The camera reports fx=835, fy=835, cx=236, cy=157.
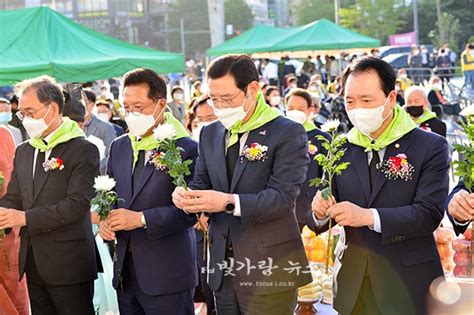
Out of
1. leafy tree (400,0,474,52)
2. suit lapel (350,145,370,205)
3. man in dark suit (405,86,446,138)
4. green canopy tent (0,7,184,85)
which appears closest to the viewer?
suit lapel (350,145,370,205)

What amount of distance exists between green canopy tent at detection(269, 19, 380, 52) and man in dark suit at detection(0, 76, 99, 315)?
1793cm

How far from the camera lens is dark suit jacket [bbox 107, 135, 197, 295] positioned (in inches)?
179

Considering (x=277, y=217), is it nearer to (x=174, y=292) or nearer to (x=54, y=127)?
(x=174, y=292)

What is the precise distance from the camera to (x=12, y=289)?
562cm

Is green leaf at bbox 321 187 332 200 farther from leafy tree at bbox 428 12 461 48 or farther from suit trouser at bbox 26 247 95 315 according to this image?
leafy tree at bbox 428 12 461 48

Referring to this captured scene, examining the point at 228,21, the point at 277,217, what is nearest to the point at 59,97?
the point at 277,217

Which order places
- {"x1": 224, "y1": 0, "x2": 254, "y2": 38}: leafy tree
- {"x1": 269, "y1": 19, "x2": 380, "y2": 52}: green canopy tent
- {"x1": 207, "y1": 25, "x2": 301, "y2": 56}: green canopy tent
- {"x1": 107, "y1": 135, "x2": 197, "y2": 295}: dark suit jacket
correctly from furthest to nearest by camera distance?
{"x1": 224, "y1": 0, "x2": 254, "y2": 38}: leafy tree → {"x1": 207, "y1": 25, "x2": 301, "y2": 56}: green canopy tent → {"x1": 269, "y1": 19, "x2": 380, "y2": 52}: green canopy tent → {"x1": 107, "y1": 135, "x2": 197, "y2": 295}: dark suit jacket

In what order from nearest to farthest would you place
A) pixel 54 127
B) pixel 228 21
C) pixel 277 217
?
pixel 277 217, pixel 54 127, pixel 228 21

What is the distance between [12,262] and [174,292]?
61.2 inches

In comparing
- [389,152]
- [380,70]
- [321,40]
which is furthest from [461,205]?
[321,40]

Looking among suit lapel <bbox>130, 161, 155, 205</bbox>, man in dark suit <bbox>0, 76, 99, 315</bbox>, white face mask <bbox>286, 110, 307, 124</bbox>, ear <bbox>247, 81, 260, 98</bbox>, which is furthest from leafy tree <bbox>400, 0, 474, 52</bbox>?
ear <bbox>247, 81, 260, 98</bbox>

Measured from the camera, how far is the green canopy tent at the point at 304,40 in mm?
22656

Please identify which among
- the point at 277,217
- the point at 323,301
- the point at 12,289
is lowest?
the point at 323,301

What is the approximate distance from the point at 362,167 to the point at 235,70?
81cm
